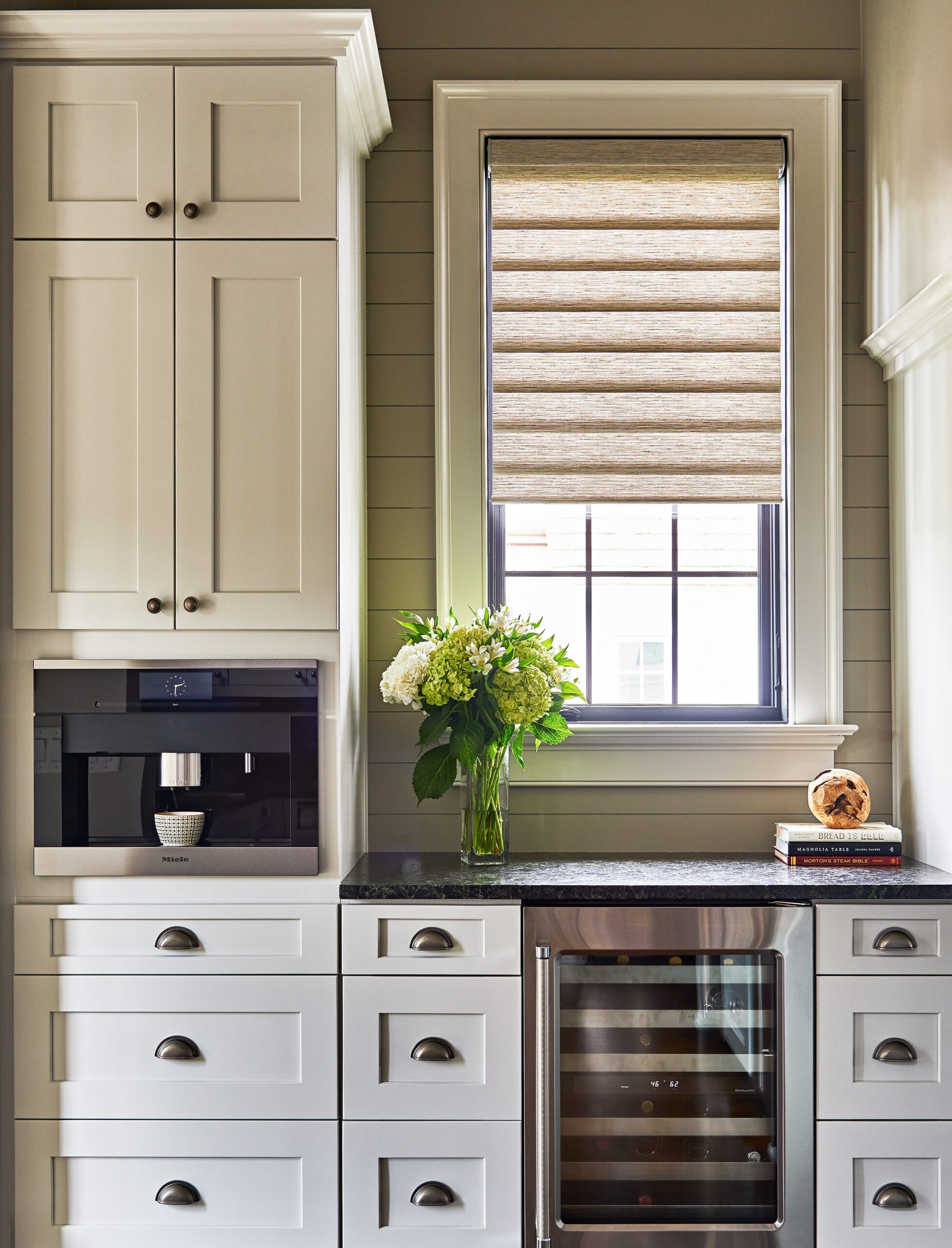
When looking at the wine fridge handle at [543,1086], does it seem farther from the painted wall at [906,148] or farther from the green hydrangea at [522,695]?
the painted wall at [906,148]

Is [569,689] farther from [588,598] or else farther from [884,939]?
[884,939]

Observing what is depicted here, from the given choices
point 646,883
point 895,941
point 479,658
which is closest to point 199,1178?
point 646,883

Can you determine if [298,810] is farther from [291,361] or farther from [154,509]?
[291,361]

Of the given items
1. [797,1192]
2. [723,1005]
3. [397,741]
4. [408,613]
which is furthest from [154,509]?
[797,1192]

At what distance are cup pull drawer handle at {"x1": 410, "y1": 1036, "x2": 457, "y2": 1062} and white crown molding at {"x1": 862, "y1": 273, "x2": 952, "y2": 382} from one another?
1.78 m

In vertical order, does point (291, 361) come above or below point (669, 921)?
above

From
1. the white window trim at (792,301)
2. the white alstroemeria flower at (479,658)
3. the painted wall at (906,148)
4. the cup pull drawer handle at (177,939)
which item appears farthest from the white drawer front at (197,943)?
the painted wall at (906,148)

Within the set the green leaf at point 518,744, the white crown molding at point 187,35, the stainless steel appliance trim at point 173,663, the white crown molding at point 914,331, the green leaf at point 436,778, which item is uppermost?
the white crown molding at point 187,35

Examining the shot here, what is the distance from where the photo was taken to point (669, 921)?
75.7 inches

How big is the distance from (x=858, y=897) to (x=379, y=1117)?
1.02 meters

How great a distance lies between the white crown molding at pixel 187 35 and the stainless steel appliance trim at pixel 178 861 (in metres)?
1.57

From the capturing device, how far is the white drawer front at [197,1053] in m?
1.90

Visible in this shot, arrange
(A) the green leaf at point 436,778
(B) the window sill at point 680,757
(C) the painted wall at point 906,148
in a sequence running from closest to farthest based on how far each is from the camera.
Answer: (C) the painted wall at point 906,148, (A) the green leaf at point 436,778, (B) the window sill at point 680,757

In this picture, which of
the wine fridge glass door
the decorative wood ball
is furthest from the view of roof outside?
the wine fridge glass door
